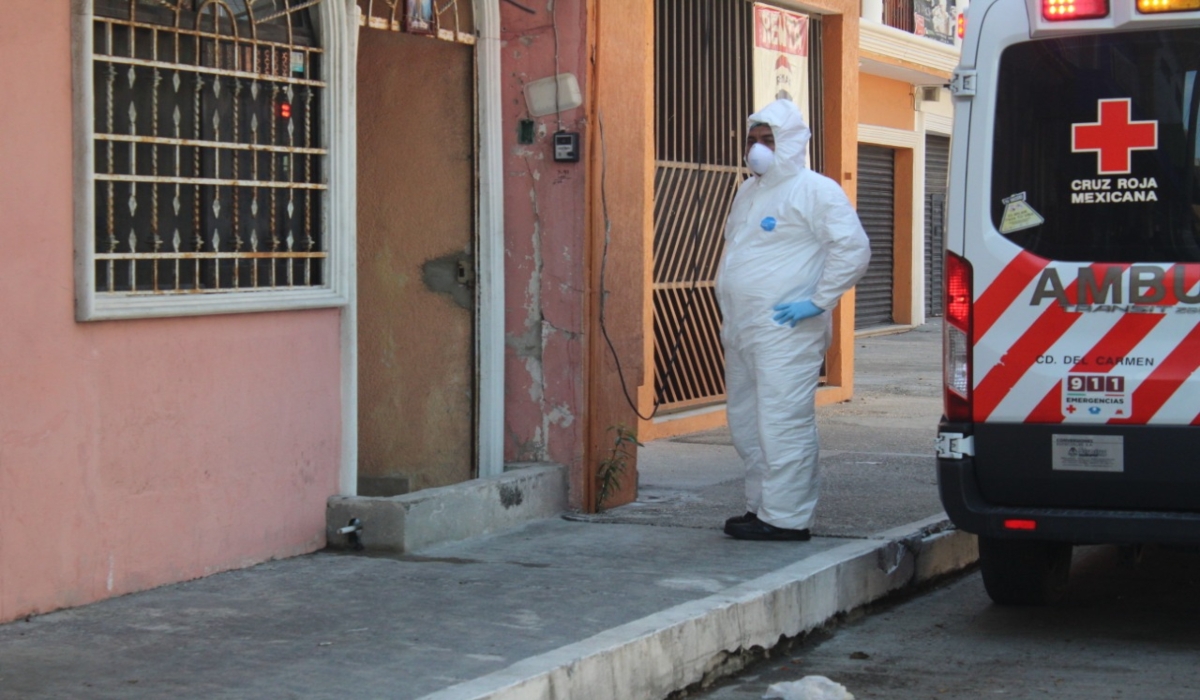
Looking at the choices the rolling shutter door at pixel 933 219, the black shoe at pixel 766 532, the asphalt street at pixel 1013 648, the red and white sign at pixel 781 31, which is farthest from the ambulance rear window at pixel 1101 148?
the rolling shutter door at pixel 933 219

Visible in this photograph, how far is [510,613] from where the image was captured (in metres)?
5.52

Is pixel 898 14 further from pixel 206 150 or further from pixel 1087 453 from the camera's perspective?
pixel 1087 453

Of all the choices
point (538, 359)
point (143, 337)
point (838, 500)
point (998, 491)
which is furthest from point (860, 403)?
point (143, 337)

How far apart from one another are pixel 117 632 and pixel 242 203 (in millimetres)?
1842

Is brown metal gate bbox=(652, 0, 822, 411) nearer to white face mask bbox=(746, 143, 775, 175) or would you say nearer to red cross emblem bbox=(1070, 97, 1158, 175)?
white face mask bbox=(746, 143, 775, 175)

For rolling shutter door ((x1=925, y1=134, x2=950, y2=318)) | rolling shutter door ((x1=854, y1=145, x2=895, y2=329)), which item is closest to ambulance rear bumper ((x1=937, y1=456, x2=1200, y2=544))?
rolling shutter door ((x1=854, y1=145, x2=895, y2=329))

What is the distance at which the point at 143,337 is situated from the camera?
571cm

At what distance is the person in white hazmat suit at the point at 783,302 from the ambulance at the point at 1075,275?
104cm

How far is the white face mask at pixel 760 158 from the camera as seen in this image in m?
6.89

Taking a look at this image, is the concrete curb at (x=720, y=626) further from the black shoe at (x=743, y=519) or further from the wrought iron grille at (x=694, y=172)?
the wrought iron grille at (x=694, y=172)

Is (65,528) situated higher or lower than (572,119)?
lower

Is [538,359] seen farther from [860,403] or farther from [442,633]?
[860,403]

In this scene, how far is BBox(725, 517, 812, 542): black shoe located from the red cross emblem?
7.15ft

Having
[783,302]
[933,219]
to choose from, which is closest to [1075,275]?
[783,302]
